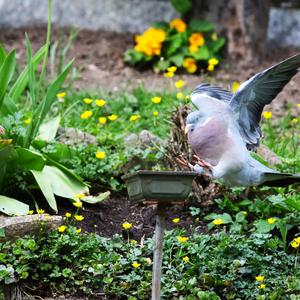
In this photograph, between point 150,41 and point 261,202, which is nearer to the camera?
point 261,202

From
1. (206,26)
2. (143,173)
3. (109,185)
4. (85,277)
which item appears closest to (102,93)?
(206,26)

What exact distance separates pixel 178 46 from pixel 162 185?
3.94m

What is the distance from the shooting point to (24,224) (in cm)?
368

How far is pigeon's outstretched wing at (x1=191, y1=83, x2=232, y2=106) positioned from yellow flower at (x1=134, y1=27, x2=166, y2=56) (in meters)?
3.14

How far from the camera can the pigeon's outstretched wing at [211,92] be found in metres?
3.65

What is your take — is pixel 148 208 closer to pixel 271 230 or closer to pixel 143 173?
pixel 271 230

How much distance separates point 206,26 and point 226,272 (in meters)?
3.77

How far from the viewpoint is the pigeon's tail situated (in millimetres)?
3245

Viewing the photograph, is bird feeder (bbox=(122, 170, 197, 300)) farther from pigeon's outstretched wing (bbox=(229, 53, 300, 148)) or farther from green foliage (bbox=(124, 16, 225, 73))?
green foliage (bbox=(124, 16, 225, 73))

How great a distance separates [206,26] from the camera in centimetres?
701

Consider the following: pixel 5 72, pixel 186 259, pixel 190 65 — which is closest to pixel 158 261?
pixel 186 259

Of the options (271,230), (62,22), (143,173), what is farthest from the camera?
(62,22)

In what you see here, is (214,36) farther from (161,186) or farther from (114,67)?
(161,186)

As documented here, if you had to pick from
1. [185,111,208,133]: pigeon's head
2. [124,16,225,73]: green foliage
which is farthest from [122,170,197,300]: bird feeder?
[124,16,225,73]: green foliage
